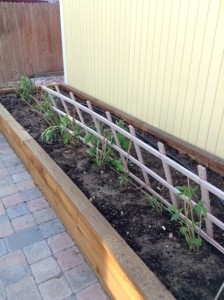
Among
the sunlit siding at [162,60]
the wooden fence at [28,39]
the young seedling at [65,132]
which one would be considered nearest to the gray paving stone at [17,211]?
the young seedling at [65,132]

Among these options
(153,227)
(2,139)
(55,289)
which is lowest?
(2,139)

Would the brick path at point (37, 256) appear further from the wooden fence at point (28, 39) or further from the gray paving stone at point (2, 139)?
the wooden fence at point (28, 39)

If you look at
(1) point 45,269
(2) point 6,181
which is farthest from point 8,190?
(1) point 45,269

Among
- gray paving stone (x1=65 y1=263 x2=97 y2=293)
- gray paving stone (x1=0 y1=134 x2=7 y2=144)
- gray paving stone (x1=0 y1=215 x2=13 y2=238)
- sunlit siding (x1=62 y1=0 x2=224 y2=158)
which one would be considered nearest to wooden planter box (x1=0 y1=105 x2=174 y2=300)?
gray paving stone (x1=65 y1=263 x2=97 y2=293)

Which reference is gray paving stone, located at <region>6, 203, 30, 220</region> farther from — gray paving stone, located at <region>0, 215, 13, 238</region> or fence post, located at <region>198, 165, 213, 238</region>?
fence post, located at <region>198, 165, 213, 238</region>

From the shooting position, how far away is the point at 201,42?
2652 mm

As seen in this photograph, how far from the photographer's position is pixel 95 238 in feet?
5.98

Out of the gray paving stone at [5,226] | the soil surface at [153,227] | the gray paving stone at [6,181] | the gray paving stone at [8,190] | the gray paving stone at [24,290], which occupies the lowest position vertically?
the gray paving stone at [6,181]

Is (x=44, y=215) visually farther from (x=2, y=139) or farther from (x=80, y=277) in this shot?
(x=2, y=139)

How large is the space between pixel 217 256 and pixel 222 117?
138 cm

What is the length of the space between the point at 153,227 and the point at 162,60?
1996 mm

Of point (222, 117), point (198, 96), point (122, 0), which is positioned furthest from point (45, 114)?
point (222, 117)

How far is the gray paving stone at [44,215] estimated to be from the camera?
248 centimetres

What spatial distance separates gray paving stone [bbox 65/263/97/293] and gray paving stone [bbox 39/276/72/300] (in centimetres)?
4
